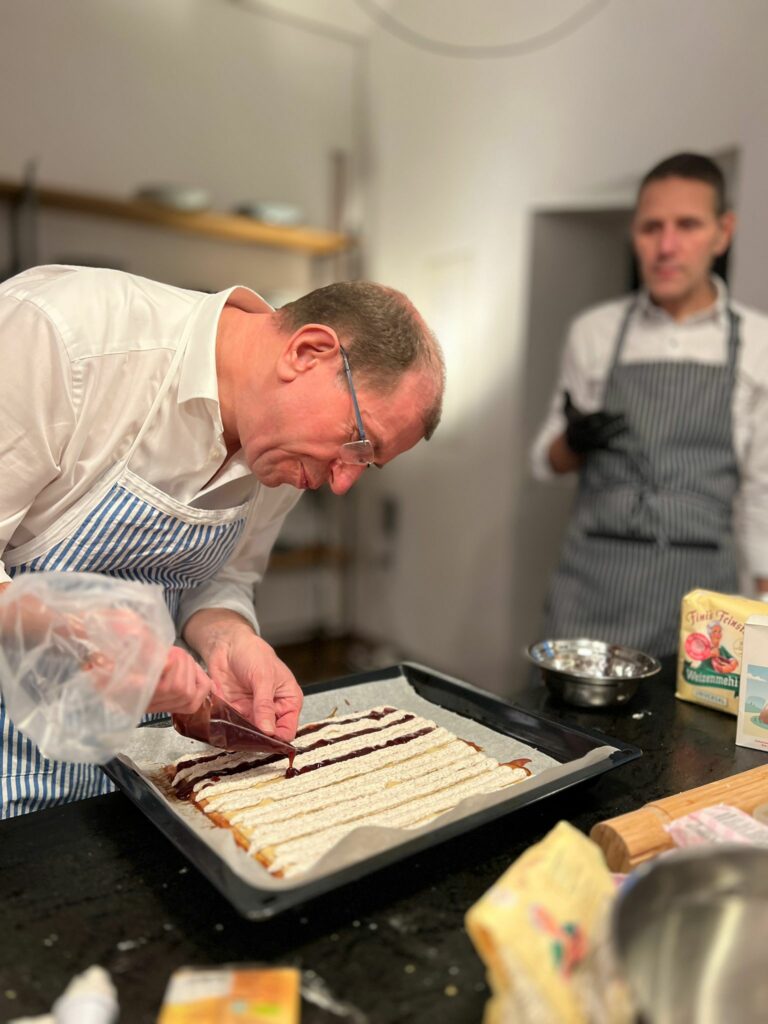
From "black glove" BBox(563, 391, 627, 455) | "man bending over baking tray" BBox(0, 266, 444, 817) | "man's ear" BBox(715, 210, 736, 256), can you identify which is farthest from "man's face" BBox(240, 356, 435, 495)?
"man's ear" BBox(715, 210, 736, 256)

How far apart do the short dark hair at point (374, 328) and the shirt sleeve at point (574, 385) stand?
1358 millimetres

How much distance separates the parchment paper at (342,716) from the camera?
2.81 ft

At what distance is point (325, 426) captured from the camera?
3.76ft

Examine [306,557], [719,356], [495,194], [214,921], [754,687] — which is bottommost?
[306,557]

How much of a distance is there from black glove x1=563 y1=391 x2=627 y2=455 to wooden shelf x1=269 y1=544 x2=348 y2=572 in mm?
2116

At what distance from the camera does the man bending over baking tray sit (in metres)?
1.11

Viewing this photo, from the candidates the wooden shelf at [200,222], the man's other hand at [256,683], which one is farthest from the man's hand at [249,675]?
the wooden shelf at [200,222]

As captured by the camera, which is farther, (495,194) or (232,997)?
(495,194)

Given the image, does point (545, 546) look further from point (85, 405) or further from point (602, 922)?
point (602, 922)

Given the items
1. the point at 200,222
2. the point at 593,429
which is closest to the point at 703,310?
the point at 593,429

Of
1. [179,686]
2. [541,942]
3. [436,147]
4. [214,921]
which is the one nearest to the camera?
Answer: [541,942]

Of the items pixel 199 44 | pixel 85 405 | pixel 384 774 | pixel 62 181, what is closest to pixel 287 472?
pixel 85 405

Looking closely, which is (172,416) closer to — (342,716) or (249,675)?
(249,675)

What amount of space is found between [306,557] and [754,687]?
3.15 metres
